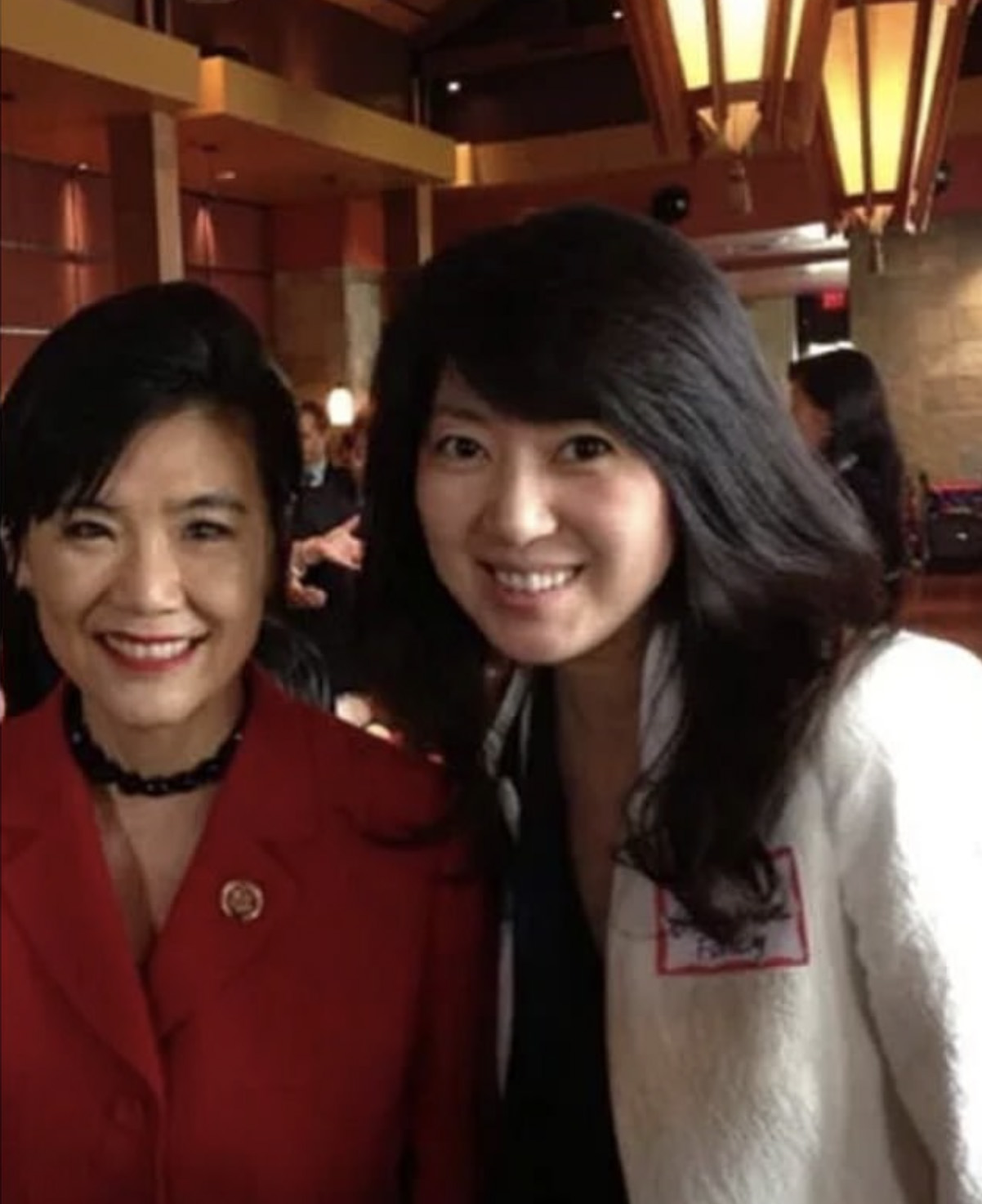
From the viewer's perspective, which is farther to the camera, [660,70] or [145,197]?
[145,197]

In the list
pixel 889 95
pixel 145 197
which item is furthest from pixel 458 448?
pixel 145 197

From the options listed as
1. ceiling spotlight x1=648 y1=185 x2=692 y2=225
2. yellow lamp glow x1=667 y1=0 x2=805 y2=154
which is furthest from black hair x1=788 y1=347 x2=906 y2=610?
ceiling spotlight x1=648 y1=185 x2=692 y2=225

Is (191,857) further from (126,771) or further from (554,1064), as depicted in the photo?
(554,1064)

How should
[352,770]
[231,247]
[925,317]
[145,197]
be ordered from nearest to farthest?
[352,770], [925,317], [145,197], [231,247]

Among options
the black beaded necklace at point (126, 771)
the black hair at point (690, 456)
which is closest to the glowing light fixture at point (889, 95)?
the black hair at point (690, 456)

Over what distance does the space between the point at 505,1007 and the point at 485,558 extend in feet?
1.15

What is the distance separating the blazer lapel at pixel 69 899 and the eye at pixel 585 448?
41 centimetres

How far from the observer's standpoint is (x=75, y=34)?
7.12m

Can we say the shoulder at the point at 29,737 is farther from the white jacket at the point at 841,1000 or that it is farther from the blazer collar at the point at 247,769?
the white jacket at the point at 841,1000

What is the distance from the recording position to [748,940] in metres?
1.08

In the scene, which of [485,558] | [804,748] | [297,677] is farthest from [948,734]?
[297,677]

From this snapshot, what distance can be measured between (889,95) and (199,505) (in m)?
2.88

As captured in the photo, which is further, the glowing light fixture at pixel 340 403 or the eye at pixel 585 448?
the glowing light fixture at pixel 340 403

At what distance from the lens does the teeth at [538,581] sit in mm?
1075
